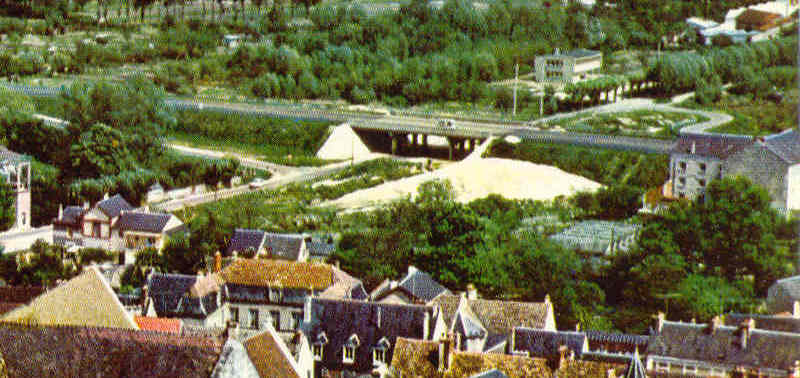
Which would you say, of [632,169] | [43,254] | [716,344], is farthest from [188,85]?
[716,344]

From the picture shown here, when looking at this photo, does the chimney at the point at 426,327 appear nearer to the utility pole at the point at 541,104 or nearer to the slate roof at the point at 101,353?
the slate roof at the point at 101,353

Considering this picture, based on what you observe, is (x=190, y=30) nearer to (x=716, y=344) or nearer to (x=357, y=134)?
(x=357, y=134)

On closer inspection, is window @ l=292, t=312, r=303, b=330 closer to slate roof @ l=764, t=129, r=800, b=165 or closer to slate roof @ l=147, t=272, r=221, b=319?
slate roof @ l=147, t=272, r=221, b=319

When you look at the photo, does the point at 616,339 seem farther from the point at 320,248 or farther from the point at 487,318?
the point at 320,248

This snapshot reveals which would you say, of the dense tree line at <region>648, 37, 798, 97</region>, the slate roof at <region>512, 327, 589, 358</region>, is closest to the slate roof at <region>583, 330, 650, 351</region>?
the slate roof at <region>512, 327, 589, 358</region>

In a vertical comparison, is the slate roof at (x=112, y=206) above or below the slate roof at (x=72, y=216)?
above

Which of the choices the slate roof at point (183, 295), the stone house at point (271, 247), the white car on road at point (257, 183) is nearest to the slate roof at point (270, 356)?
the slate roof at point (183, 295)
